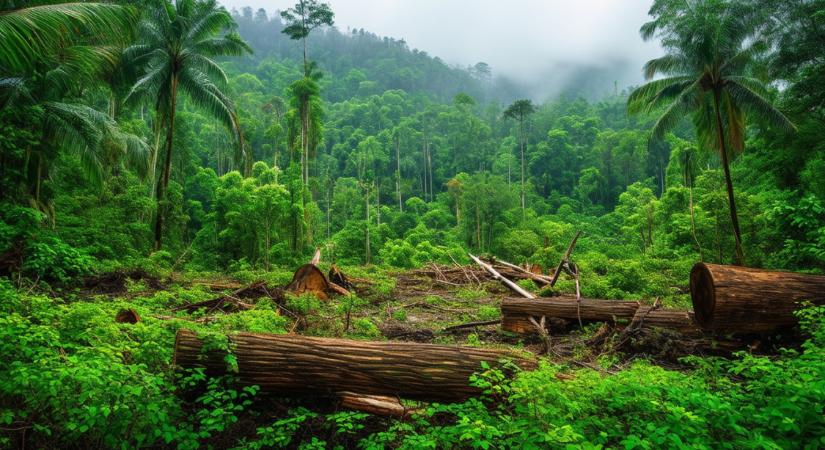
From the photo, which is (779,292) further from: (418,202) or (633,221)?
(418,202)

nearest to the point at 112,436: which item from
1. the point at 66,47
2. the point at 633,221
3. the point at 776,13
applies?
the point at 66,47

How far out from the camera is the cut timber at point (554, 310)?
24.4 ft

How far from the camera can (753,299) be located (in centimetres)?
607

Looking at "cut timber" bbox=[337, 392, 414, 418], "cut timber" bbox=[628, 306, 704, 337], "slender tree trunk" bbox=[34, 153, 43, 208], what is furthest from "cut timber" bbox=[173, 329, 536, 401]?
"slender tree trunk" bbox=[34, 153, 43, 208]

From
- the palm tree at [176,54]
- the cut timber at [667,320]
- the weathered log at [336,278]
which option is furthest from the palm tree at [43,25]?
the cut timber at [667,320]

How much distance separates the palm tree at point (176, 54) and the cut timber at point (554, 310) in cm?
1394

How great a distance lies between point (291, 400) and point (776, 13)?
2016cm

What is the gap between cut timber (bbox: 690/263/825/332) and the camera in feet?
19.9

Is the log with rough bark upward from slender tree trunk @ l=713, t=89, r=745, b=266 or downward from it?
downward

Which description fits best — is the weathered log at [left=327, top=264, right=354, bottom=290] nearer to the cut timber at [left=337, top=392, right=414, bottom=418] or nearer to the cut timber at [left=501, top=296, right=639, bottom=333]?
the cut timber at [left=501, top=296, right=639, bottom=333]

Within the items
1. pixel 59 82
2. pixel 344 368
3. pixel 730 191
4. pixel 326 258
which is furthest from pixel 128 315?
pixel 326 258

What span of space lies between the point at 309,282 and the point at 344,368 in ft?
20.8

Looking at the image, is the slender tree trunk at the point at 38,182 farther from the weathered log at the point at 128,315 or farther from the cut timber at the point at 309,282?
the weathered log at the point at 128,315

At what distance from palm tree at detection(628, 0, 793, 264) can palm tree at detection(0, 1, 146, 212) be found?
1732 cm
